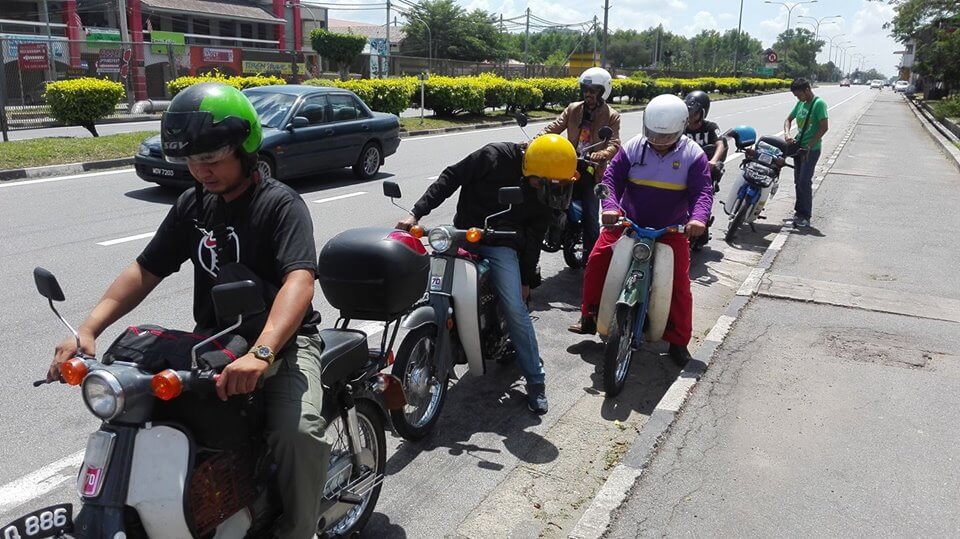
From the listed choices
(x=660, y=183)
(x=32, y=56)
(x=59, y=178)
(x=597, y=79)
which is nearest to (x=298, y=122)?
(x=59, y=178)

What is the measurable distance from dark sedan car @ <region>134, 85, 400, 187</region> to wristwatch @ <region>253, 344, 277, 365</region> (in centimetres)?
904

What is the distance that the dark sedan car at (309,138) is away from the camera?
11.1m

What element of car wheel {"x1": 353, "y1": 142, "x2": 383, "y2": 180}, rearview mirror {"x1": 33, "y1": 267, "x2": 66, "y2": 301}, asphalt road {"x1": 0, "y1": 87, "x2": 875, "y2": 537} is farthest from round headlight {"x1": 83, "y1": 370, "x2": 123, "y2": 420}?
car wheel {"x1": 353, "y1": 142, "x2": 383, "y2": 180}

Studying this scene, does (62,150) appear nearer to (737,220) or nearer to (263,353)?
(737,220)

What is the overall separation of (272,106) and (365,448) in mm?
10154

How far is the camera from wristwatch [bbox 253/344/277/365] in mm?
2221

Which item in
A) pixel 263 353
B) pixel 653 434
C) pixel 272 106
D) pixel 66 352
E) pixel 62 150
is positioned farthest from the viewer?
pixel 62 150

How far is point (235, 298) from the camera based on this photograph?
208 centimetres

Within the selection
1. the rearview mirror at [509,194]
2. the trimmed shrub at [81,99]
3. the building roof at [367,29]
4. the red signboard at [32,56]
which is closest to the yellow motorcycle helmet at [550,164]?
the rearview mirror at [509,194]

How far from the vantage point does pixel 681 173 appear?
5.26 m

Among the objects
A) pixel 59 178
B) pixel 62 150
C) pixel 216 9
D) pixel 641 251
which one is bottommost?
pixel 59 178

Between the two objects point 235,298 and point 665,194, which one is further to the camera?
point 665,194

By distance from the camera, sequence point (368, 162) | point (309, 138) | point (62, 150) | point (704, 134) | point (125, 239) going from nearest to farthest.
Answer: point (125, 239), point (704, 134), point (309, 138), point (368, 162), point (62, 150)

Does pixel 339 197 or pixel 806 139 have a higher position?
pixel 806 139
